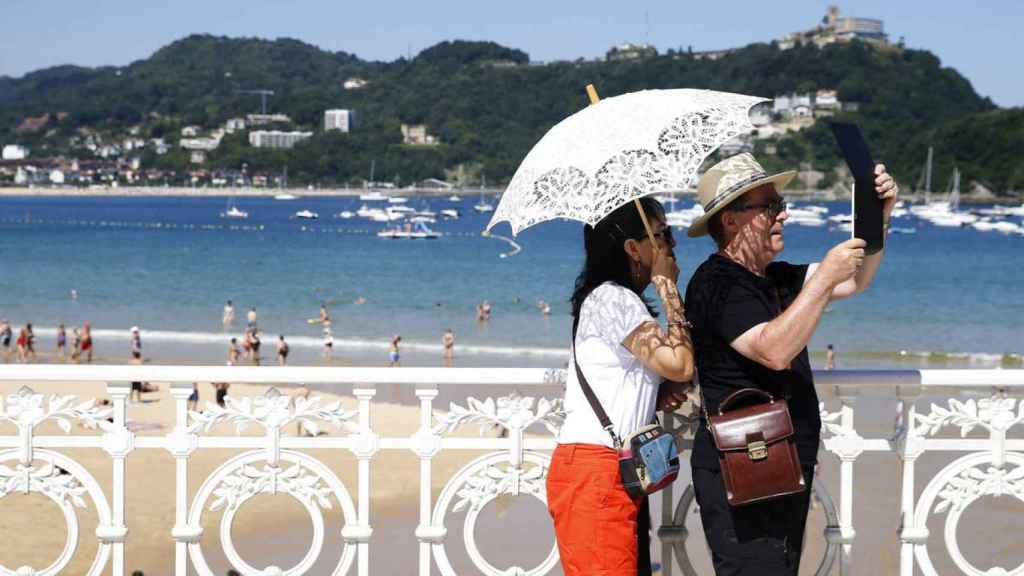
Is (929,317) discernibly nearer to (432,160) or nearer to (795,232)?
(795,232)

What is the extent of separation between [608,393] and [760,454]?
1.52 ft

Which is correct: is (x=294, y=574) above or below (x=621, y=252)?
below

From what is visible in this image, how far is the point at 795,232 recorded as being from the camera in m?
108

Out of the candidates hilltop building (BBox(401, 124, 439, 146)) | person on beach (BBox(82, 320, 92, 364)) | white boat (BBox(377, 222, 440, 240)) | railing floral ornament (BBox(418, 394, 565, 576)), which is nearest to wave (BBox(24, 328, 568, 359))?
person on beach (BBox(82, 320, 92, 364))

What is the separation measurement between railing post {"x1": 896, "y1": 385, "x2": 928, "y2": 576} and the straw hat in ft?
3.41

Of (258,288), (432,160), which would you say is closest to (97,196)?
(432,160)

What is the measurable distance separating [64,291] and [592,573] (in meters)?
49.9

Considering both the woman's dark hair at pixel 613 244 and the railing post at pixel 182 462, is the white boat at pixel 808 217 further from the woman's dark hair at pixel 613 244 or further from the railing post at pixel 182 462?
the woman's dark hair at pixel 613 244

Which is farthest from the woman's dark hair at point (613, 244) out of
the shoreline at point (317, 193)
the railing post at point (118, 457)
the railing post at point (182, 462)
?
the shoreline at point (317, 193)

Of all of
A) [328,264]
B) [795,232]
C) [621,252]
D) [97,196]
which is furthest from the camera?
[97,196]

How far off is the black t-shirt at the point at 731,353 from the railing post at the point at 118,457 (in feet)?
6.40

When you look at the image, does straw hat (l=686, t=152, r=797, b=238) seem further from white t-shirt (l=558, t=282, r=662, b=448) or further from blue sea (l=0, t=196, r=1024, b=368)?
blue sea (l=0, t=196, r=1024, b=368)

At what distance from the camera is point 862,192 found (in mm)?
3221

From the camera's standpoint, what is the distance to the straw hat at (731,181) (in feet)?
10.5
